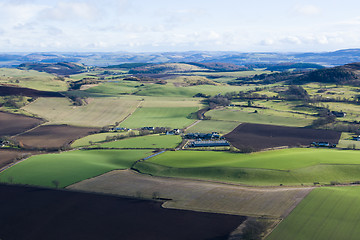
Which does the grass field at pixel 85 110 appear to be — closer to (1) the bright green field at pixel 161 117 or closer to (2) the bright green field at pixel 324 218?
(1) the bright green field at pixel 161 117

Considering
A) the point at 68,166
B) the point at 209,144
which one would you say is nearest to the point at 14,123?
the point at 68,166

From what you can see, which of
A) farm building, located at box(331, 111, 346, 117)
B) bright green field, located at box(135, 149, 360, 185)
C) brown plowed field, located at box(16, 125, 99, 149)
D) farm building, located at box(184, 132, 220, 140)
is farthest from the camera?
farm building, located at box(331, 111, 346, 117)

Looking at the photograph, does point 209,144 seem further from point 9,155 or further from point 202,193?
point 9,155

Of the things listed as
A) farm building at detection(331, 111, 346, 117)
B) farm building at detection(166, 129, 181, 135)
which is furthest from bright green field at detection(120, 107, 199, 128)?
farm building at detection(331, 111, 346, 117)

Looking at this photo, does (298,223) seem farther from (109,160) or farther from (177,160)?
(109,160)

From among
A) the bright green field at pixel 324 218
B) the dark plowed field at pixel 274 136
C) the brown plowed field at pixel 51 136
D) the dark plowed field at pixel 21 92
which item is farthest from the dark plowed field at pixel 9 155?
the dark plowed field at pixel 21 92

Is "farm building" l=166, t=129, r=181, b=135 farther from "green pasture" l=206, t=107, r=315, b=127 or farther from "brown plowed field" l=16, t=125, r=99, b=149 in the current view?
"brown plowed field" l=16, t=125, r=99, b=149
